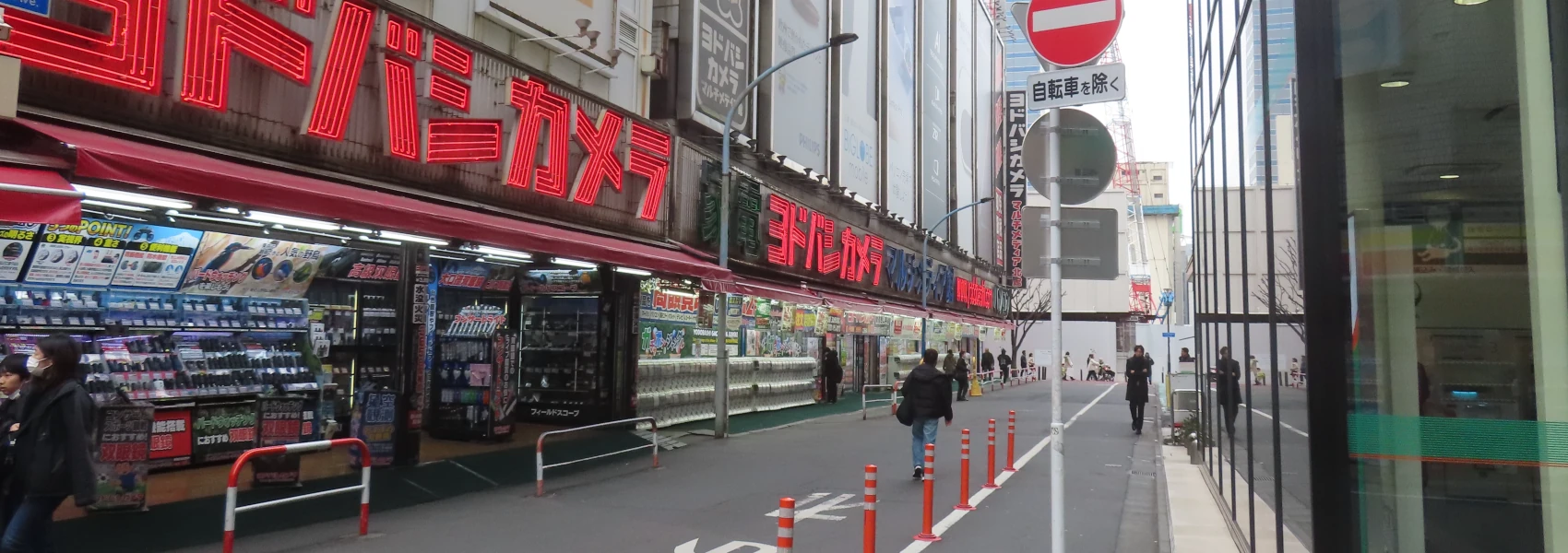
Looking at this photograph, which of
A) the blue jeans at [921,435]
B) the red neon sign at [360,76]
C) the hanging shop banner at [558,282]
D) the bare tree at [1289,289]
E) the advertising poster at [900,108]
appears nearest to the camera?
the bare tree at [1289,289]

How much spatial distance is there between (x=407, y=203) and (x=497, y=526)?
3.85 meters

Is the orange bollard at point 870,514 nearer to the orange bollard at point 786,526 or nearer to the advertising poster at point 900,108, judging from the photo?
the orange bollard at point 786,526

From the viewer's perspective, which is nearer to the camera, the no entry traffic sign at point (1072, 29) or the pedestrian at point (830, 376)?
the no entry traffic sign at point (1072, 29)

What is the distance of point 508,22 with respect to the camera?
13953 mm

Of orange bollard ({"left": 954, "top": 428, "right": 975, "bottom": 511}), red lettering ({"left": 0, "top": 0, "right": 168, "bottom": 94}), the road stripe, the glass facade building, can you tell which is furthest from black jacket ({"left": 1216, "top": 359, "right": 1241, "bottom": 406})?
red lettering ({"left": 0, "top": 0, "right": 168, "bottom": 94})

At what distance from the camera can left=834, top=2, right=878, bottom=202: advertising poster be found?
28.4m

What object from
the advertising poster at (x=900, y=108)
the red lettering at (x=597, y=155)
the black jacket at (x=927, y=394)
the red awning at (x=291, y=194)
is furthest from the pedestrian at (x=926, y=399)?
the advertising poster at (x=900, y=108)

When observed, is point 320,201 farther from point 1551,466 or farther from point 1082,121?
point 1551,466

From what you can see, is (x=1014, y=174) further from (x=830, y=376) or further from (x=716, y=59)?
(x=716, y=59)

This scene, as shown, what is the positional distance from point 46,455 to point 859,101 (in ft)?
84.7

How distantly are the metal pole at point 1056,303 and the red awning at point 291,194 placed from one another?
22.5 ft

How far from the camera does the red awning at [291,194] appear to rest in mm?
7430

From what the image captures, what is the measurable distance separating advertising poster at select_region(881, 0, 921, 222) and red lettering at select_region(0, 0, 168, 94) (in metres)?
25.6

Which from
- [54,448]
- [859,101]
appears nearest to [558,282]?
[54,448]
